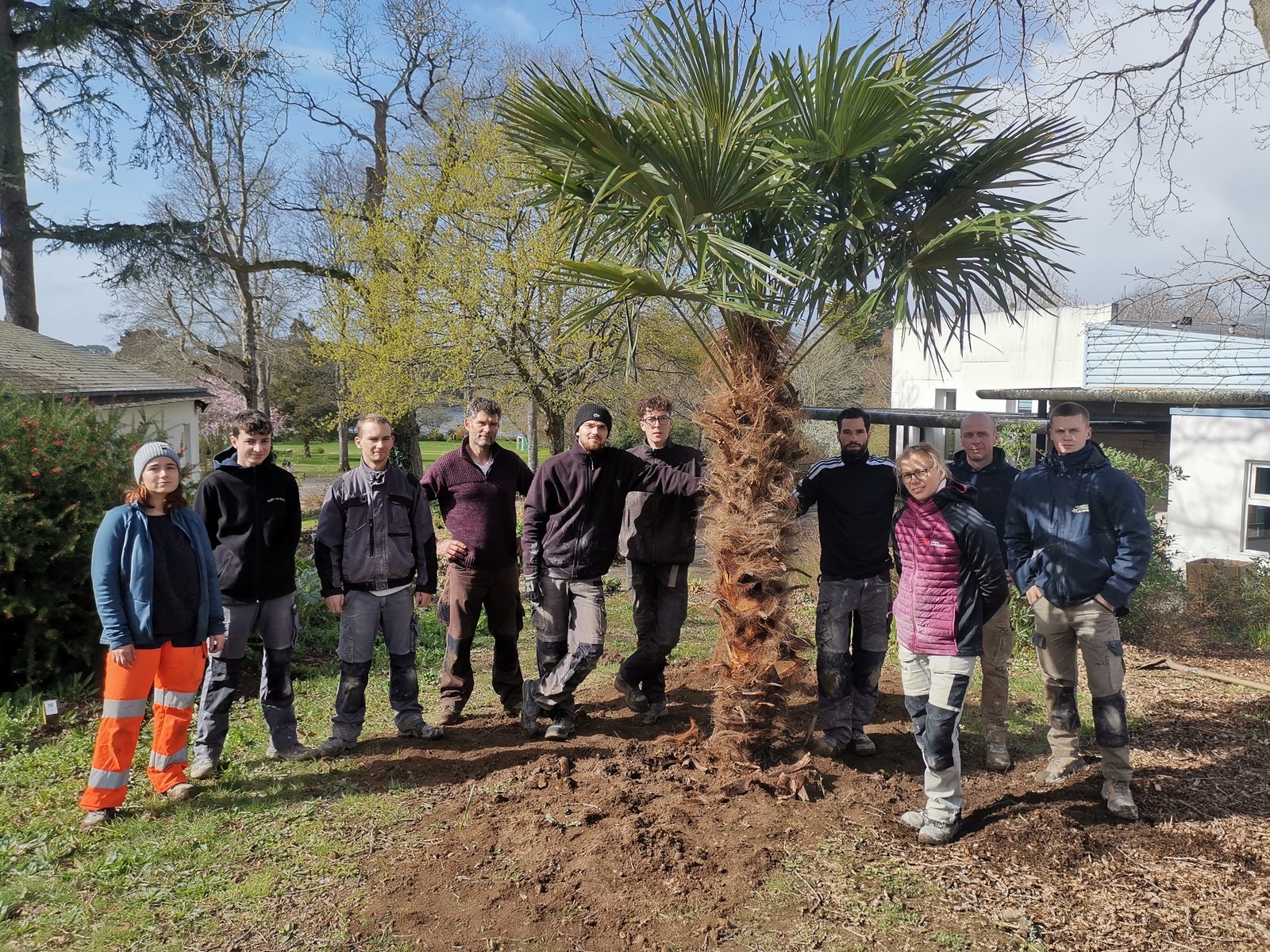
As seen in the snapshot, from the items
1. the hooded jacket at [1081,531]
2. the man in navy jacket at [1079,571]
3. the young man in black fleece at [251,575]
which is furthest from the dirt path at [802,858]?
the hooded jacket at [1081,531]

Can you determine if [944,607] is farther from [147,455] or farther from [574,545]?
[147,455]

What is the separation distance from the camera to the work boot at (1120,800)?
395cm

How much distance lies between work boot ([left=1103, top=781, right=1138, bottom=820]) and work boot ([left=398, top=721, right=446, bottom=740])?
3742 mm

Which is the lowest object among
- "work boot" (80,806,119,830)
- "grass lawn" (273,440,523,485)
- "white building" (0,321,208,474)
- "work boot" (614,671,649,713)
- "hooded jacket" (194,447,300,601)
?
"work boot" (80,806,119,830)

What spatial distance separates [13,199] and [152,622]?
13.8 meters

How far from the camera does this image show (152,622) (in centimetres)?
397

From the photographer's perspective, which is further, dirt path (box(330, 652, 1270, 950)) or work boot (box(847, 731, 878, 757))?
work boot (box(847, 731, 878, 757))

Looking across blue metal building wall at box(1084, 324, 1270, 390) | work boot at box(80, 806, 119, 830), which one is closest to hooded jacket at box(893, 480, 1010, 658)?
work boot at box(80, 806, 119, 830)

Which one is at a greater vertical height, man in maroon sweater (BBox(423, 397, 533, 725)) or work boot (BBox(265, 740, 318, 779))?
man in maroon sweater (BBox(423, 397, 533, 725))

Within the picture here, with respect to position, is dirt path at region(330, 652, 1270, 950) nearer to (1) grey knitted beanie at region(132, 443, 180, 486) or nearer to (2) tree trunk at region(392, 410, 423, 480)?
(1) grey knitted beanie at region(132, 443, 180, 486)

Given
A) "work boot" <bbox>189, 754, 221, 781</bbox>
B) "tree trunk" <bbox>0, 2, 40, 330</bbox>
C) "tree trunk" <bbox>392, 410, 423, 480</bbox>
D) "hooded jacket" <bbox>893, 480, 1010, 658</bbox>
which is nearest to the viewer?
"hooded jacket" <bbox>893, 480, 1010, 658</bbox>

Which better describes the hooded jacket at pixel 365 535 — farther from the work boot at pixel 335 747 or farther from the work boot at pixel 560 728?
the work boot at pixel 560 728

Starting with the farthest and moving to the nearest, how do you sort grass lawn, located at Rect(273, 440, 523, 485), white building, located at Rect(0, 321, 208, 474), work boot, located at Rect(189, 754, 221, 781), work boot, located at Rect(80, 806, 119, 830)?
1. grass lawn, located at Rect(273, 440, 523, 485)
2. white building, located at Rect(0, 321, 208, 474)
3. work boot, located at Rect(189, 754, 221, 781)
4. work boot, located at Rect(80, 806, 119, 830)

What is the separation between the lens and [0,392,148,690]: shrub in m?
5.26
